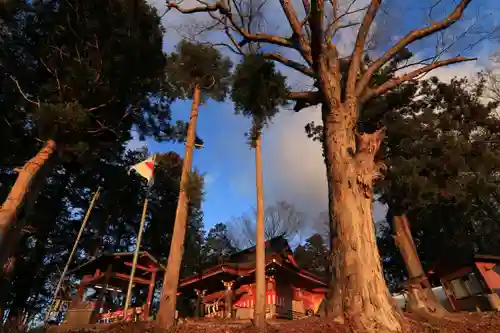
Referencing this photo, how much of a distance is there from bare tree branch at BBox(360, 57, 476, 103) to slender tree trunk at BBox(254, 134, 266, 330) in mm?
3906

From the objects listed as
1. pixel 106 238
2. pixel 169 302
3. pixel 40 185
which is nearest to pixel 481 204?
pixel 169 302

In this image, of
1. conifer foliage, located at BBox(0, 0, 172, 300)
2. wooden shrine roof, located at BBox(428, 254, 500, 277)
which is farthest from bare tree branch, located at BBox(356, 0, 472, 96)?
wooden shrine roof, located at BBox(428, 254, 500, 277)

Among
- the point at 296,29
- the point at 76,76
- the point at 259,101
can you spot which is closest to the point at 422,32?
the point at 296,29

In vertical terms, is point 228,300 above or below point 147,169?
below

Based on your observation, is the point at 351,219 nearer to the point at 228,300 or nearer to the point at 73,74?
the point at 73,74

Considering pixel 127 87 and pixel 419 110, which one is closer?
pixel 127 87

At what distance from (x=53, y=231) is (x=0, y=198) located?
6.78 m

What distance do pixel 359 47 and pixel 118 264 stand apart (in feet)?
43.5

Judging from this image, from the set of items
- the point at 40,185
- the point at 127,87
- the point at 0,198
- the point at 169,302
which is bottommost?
the point at 169,302

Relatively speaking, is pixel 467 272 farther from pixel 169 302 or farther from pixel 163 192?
pixel 163 192

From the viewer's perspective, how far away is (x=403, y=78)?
27.1ft

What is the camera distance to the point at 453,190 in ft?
47.4

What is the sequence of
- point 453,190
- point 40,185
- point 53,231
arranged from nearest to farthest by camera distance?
1. point 40,185
2. point 453,190
3. point 53,231

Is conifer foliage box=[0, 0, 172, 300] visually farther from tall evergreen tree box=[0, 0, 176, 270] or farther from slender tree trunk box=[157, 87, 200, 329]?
slender tree trunk box=[157, 87, 200, 329]
